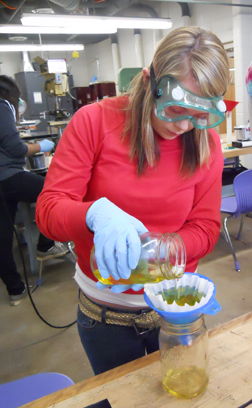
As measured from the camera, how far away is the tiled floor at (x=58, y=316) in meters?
2.01

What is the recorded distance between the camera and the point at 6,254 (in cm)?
261

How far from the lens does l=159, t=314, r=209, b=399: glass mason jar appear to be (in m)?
0.70

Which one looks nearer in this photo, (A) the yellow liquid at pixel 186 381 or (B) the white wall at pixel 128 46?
(A) the yellow liquid at pixel 186 381

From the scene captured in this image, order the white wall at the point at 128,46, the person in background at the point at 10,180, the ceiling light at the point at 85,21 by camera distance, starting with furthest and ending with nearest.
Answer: the white wall at the point at 128,46 → the ceiling light at the point at 85,21 → the person in background at the point at 10,180

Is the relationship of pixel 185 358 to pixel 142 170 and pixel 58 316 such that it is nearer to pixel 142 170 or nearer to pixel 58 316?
pixel 142 170

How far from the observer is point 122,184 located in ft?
3.02

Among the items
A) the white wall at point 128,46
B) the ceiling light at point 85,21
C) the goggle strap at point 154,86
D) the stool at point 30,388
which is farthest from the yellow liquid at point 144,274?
the white wall at point 128,46

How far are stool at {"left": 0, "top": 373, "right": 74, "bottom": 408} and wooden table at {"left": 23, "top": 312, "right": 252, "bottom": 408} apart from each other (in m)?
0.34

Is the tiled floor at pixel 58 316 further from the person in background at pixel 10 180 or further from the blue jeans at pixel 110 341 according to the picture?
the blue jeans at pixel 110 341

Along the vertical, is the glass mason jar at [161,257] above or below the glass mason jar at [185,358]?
above

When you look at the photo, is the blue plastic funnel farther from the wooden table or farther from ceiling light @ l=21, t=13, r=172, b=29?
ceiling light @ l=21, t=13, r=172, b=29

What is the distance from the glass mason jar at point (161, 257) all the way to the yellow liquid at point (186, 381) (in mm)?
205

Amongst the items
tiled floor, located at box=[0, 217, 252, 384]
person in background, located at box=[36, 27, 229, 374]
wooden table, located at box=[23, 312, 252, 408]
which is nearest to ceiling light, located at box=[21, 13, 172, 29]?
tiled floor, located at box=[0, 217, 252, 384]

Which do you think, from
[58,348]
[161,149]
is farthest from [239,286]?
[161,149]
